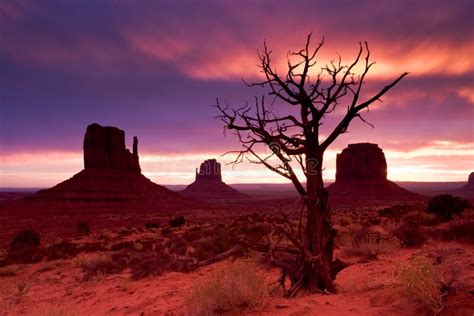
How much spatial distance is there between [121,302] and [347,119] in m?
6.22

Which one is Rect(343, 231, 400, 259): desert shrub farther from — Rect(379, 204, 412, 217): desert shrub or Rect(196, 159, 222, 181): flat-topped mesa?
Rect(196, 159, 222, 181): flat-topped mesa

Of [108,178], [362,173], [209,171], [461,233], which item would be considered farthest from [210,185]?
[461,233]

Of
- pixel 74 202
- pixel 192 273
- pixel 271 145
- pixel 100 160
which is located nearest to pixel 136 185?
pixel 100 160

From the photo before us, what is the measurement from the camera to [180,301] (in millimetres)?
7902

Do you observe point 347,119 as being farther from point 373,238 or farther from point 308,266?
point 373,238

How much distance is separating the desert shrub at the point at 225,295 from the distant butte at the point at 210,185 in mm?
133863

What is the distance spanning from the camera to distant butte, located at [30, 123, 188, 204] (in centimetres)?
6844

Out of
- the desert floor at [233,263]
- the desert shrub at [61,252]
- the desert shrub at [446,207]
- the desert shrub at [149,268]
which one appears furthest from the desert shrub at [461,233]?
the desert shrub at [61,252]

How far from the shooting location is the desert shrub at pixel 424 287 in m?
4.77

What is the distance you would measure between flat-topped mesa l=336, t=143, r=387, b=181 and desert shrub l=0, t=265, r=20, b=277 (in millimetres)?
89180

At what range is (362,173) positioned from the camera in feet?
315

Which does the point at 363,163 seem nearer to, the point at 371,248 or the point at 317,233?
the point at 371,248

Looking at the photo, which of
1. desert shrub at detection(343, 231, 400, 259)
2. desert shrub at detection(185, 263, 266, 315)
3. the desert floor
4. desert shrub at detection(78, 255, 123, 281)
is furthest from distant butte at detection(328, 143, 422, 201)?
desert shrub at detection(185, 263, 266, 315)

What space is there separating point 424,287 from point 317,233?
6.86 feet
